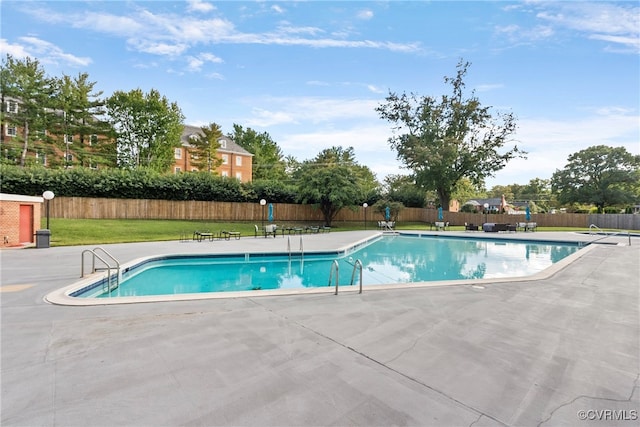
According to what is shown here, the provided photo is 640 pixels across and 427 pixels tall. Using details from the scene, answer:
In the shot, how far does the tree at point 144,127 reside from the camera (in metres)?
30.4

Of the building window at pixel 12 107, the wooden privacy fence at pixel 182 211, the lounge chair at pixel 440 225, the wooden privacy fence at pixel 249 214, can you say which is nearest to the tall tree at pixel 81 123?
the building window at pixel 12 107

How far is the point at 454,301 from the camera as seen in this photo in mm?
5691

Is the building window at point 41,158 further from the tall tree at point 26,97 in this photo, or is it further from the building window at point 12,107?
the building window at point 12,107

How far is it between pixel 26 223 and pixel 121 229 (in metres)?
5.46

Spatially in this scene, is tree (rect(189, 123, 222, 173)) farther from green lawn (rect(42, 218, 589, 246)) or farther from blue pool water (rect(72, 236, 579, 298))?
blue pool water (rect(72, 236, 579, 298))

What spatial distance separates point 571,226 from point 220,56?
32.8 meters

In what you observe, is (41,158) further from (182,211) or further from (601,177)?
(601,177)

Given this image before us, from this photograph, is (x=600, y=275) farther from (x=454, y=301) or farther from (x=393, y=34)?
(x=393, y=34)

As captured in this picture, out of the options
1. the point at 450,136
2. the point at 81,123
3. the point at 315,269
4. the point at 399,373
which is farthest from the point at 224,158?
the point at 399,373

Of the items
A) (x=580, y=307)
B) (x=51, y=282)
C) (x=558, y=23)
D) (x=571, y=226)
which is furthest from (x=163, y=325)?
(x=571, y=226)

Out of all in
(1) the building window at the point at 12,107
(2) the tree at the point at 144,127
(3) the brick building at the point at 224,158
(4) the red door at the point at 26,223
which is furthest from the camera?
(3) the brick building at the point at 224,158

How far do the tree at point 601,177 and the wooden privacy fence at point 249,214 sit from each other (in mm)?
7796

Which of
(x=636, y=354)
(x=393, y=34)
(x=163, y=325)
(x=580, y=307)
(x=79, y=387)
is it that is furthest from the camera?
(x=393, y=34)

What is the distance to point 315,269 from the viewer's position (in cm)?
1127
